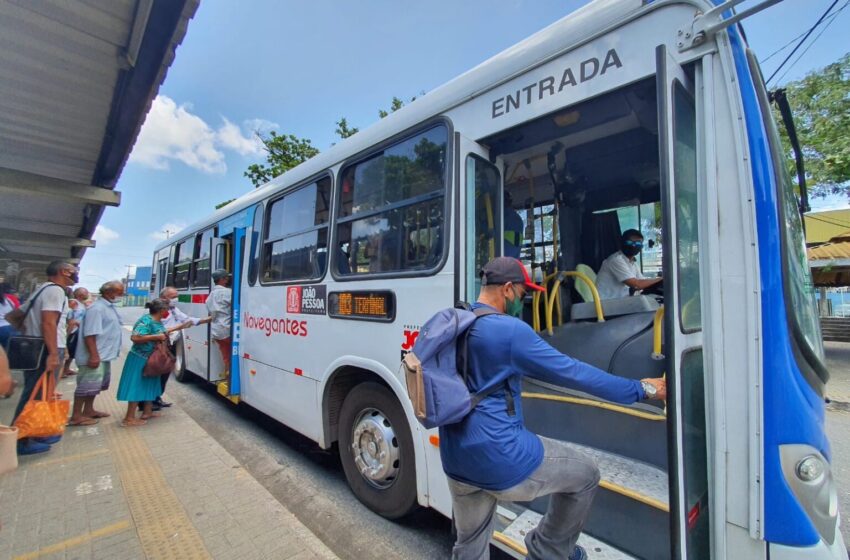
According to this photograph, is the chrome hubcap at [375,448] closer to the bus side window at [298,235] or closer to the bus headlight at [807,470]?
the bus side window at [298,235]

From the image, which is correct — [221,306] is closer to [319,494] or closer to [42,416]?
[42,416]

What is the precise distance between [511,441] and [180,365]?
768cm

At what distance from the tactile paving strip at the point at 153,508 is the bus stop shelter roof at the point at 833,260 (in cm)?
1296

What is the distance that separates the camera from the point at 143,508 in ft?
9.96

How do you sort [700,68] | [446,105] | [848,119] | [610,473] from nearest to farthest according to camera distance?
[700,68] < [610,473] < [446,105] < [848,119]

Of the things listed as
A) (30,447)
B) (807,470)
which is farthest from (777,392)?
(30,447)

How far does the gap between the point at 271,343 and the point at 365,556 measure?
2236 mm

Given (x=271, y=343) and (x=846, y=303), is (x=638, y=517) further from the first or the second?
(x=846, y=303)

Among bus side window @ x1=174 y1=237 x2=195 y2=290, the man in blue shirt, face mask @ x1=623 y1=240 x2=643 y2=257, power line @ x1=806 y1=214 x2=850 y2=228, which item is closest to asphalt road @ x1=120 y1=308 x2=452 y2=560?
the man in blue shirt

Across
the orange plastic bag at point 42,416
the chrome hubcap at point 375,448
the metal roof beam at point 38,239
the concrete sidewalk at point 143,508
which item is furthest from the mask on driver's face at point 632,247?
the metal roof beam at point 38,239

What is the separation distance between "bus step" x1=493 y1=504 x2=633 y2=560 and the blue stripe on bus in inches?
30.6

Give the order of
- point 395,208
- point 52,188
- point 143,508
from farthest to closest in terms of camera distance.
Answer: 1. point 52,188
2. point 143,508
3. point 395,208

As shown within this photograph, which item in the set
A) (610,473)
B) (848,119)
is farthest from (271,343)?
(848,119)

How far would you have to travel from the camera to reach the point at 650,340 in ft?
8.32
